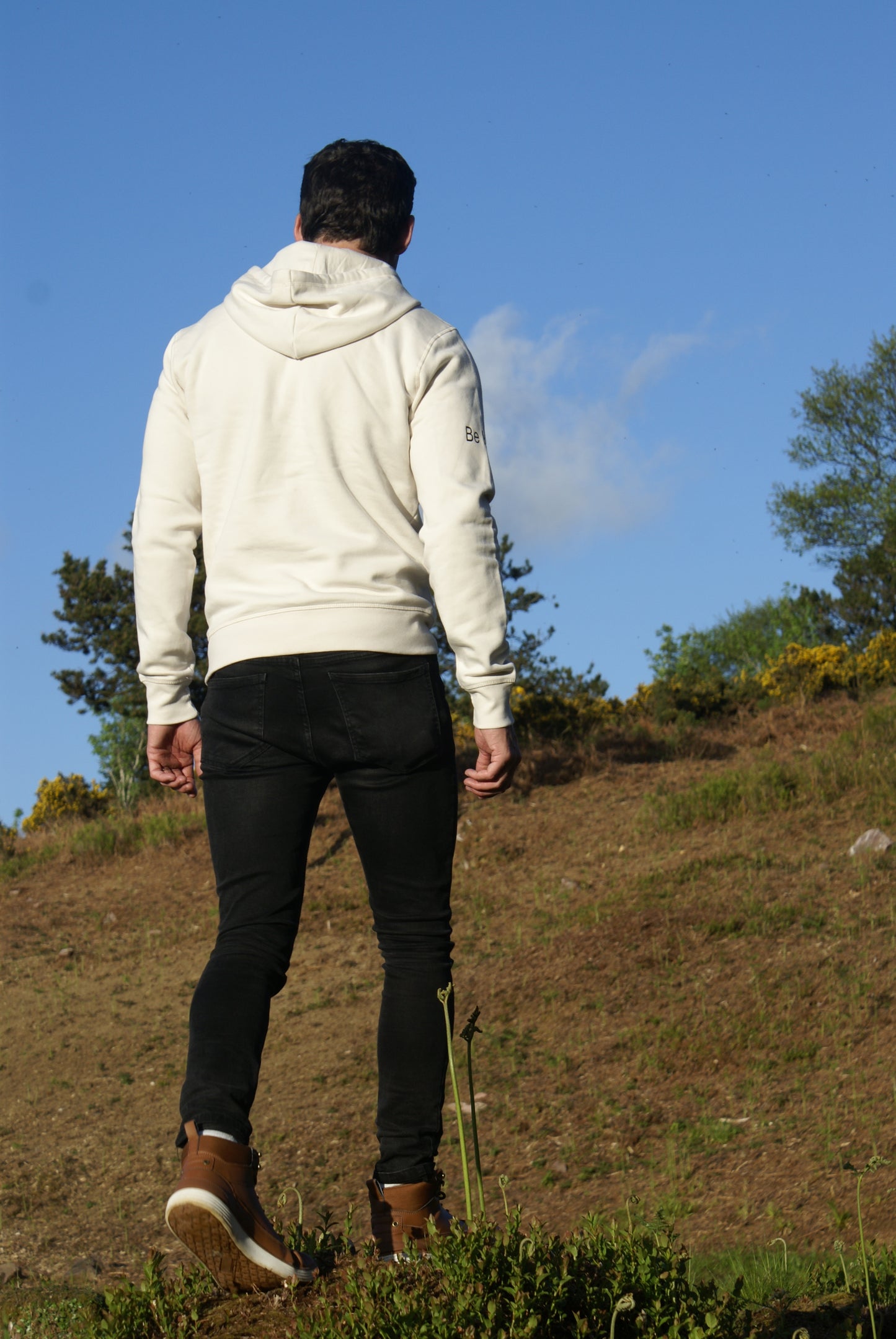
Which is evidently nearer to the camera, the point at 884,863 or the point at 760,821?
the point at 884,863

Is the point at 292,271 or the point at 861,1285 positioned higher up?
Answer: the point at 292,271

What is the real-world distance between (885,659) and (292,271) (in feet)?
41.3

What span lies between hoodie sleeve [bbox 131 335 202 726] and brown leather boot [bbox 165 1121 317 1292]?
3.17 ft

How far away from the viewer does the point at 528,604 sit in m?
13.1

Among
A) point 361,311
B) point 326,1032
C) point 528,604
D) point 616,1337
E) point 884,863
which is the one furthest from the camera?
point 528,604

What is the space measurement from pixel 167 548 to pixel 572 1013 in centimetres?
451

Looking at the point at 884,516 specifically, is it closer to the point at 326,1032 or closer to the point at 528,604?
the point at 528,604

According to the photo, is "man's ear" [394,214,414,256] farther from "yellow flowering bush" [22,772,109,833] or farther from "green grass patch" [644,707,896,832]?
"yellow flowering bush" [22,772,109,833]

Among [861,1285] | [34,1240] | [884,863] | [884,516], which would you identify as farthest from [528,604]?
[884,516]

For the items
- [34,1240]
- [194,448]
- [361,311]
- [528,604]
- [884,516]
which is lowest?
[34,1240]

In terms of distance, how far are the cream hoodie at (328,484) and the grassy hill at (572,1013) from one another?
4.28ft

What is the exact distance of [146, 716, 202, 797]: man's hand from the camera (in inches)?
104

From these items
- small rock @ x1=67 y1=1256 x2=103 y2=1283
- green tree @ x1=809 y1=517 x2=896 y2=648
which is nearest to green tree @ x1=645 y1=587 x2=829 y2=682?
green tree @ x1=809 y1=517 x2=896 y2=648

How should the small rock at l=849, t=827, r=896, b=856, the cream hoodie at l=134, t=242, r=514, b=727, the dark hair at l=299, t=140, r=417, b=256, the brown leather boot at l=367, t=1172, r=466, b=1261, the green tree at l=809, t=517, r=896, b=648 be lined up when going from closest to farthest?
1. the brown leather boot at l=367, t=1172, r=466, b=1261
2. the cream hoodie at l=134, t=242, r=514, b=727
3. the dark hair at l=299, t=140, r=417, b=256
4. the small rock at l=849, t=827, r=896, b=856
5. the green tree at l=809, t=517, r=896, b=648
